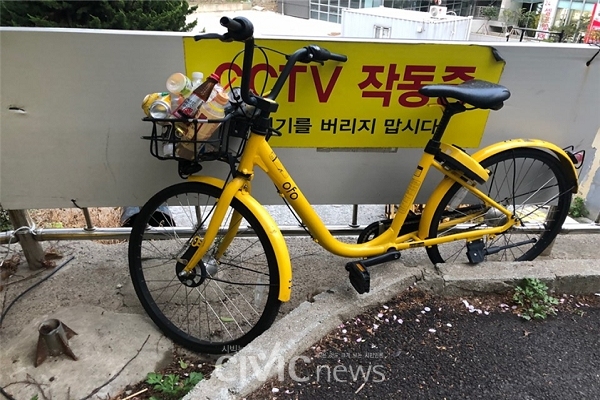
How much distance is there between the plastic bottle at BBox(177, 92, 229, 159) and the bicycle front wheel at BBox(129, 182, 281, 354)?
32 centimetres

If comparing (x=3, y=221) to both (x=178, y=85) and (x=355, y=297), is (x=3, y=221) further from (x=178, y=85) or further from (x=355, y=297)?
(x=355, y=297)

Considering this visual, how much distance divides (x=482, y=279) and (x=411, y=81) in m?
1.25

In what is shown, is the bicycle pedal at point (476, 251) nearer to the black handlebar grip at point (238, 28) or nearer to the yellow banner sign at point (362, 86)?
the yellow banner sign at point (362, 86)

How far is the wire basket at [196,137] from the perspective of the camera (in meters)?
1.83

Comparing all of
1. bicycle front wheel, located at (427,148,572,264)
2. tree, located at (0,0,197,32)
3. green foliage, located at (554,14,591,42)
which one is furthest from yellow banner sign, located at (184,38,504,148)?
green foliage, located at (554,14,591,42)

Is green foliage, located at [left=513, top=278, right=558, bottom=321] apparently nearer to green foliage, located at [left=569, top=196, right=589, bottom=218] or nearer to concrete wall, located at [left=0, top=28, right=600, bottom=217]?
concrete wall, located at [left=0, top=28, right=600, bottom=217]

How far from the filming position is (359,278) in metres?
2.32

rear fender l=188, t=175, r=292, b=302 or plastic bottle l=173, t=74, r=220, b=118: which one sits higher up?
plastic bottle l=173, t=74, r=220, b=118

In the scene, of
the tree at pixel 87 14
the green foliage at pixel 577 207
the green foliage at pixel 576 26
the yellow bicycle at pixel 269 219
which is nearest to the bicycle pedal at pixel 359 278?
the yellow bicycle at pixel 269 219

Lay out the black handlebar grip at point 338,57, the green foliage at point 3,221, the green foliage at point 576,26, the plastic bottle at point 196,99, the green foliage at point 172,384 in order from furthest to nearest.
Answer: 1. the green foliage at point 576,26
2. the green foliage at point 3,221
3. the black handlebar grip at point 338,57
4. the green foliage at point 172,384
5. the plastic bottle at point 196,99

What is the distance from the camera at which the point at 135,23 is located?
6.19 metres

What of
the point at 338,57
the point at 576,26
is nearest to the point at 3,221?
the point at 338,57

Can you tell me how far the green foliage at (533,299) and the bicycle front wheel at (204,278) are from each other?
145cm

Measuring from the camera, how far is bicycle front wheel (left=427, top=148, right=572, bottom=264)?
2635mm
